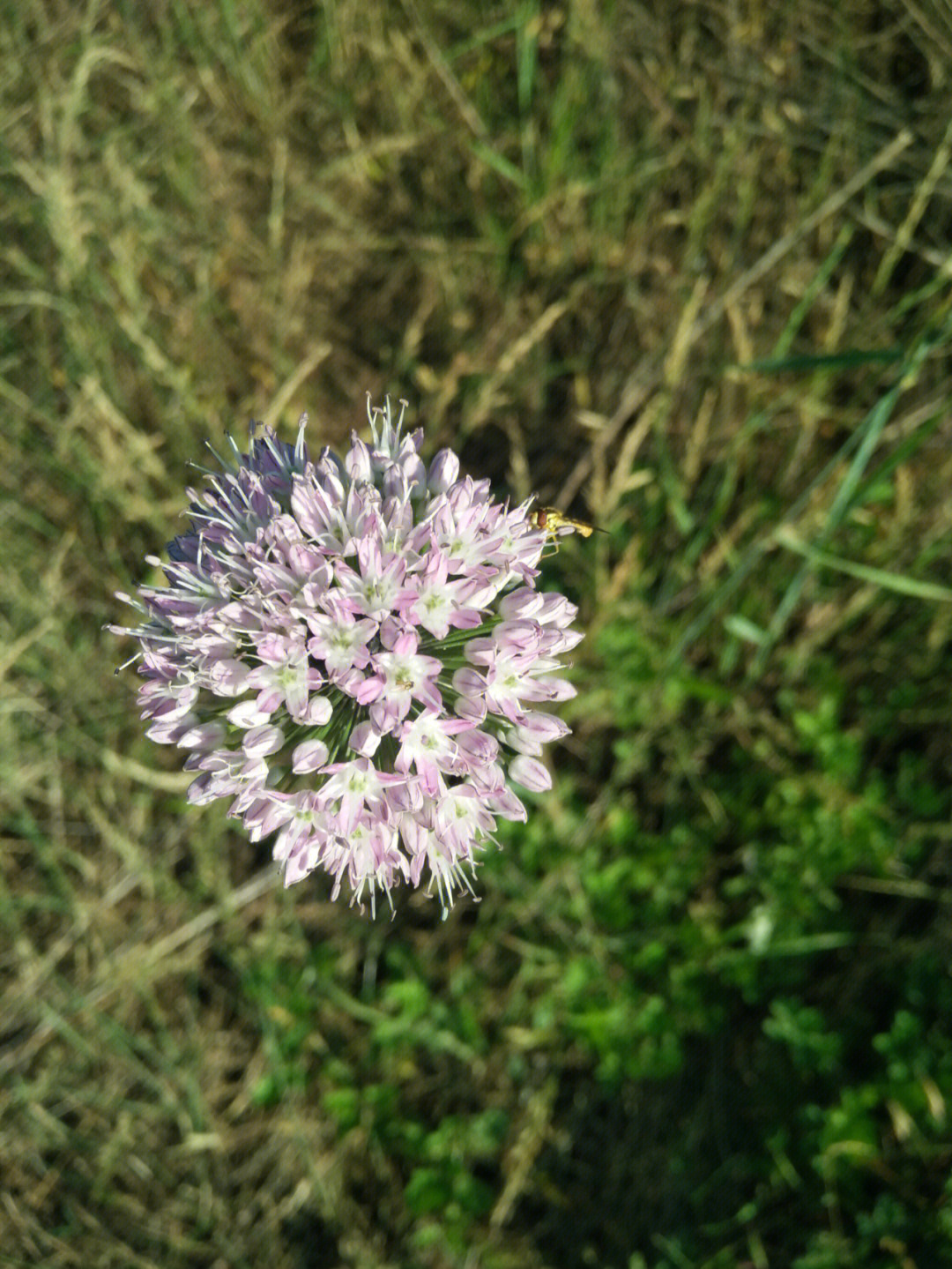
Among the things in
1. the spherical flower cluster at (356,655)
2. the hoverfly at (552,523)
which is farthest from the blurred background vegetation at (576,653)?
the spherical flower cluster at (356,655)

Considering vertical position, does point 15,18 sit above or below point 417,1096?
above

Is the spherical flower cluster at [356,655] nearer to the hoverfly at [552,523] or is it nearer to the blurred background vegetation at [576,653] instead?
the hoverfly at [552,523]

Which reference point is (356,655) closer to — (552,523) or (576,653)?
(552,523)

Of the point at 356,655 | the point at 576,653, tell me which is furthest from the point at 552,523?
the point at 576,653

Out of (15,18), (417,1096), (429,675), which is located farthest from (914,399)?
(15,18)

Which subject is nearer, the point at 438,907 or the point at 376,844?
the point at 376,844

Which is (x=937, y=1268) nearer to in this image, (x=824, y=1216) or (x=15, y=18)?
(x=824, y=1216)
